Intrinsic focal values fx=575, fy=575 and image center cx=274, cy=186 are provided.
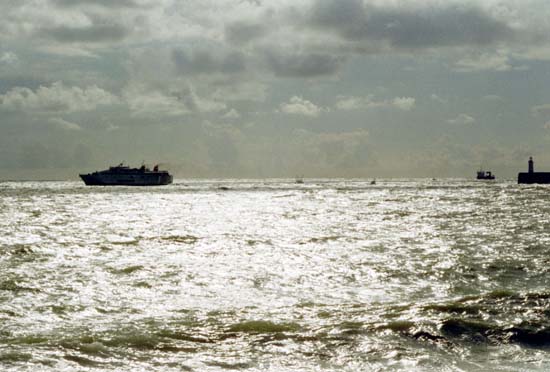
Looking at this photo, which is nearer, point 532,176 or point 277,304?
point 277,304

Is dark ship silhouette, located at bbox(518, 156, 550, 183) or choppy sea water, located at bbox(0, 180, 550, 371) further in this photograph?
dark ship silhouette, located at bbox(518, 156, 550, 183)

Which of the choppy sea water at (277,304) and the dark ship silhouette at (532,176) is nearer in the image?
the choppy sea water at (277,304)

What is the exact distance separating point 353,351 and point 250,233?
28739 mm

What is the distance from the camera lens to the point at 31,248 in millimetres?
30281

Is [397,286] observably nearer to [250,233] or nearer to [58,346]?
[58,346]

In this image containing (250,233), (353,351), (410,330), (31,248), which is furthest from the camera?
(250,233)

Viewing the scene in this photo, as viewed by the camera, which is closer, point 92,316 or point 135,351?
point 135,351

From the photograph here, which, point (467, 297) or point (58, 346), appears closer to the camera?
point (58, 346)

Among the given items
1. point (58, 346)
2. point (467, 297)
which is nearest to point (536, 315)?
point (467, 297)

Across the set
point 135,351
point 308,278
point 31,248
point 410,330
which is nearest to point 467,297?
point 410,330

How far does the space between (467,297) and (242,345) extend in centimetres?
807

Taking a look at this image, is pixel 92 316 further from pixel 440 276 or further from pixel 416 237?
pixel 416 237

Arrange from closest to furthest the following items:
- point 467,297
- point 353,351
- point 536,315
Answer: point 353,351, point 536,315, point 467,297

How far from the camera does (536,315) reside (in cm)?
1474
